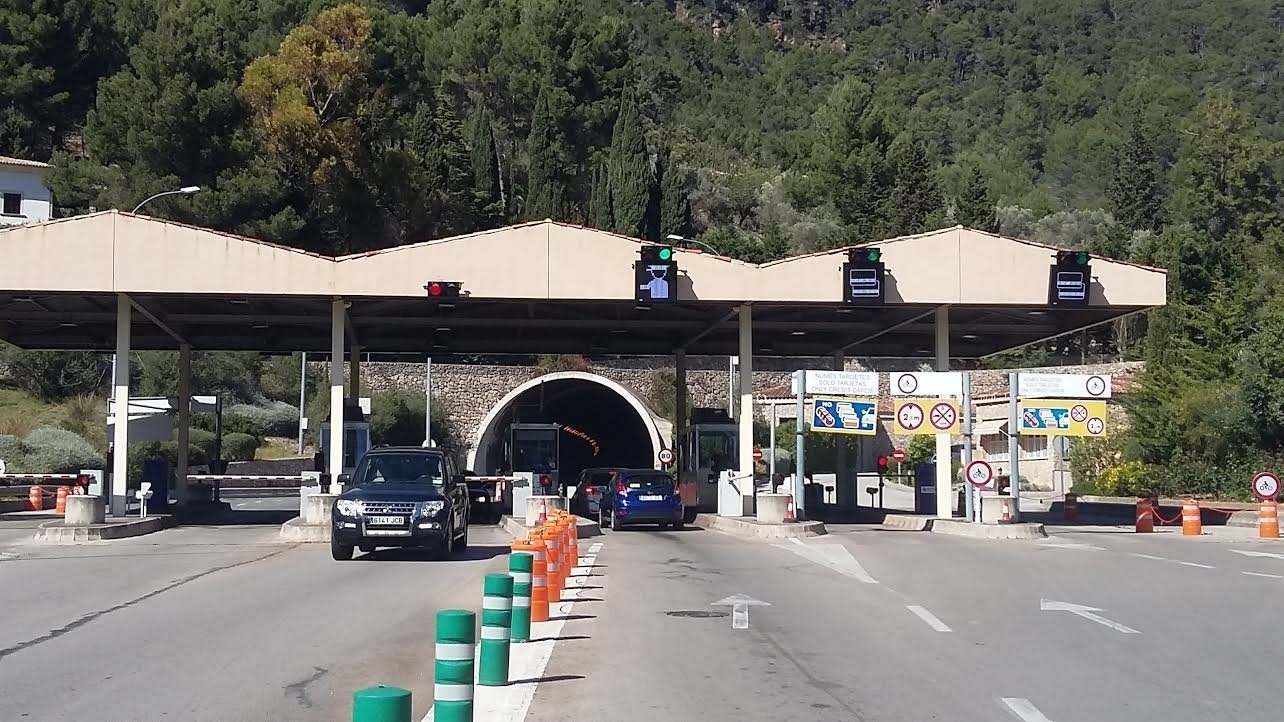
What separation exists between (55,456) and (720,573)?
3909 cm

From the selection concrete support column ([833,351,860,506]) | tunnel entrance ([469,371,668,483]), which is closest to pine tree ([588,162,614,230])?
tunnel entrance ([469,371,668,483])

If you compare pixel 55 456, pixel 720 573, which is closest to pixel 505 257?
pixel 720 573

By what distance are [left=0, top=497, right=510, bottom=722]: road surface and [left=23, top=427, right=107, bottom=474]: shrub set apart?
28652mm

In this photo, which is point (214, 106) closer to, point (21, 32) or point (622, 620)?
point (21, 32)

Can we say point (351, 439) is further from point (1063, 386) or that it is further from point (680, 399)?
point (1063, 386)

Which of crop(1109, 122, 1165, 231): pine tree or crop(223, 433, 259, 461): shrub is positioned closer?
crop(223, 433, 259, 461): shrub

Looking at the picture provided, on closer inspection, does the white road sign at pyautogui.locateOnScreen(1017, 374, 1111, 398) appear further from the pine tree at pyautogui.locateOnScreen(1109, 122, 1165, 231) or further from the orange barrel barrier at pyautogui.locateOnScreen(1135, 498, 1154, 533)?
the pine tree at pyautogui.locateOnScreen(1109, 122, 1165, 231)

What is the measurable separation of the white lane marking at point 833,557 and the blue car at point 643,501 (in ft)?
22.0

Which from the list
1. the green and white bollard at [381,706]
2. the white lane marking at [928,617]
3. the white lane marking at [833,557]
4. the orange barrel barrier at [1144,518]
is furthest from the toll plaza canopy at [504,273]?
the green and white bollard at [381,706]

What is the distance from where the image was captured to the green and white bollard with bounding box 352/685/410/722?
5.16 metres

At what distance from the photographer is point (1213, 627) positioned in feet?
47.9

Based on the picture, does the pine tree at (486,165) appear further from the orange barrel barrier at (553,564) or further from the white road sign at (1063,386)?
the orange barrel barrier at (553,564)

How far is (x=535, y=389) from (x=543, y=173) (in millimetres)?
16632

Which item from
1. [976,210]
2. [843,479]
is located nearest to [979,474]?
[843,479]
